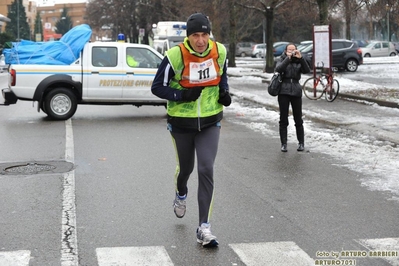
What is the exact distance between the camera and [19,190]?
8602mm

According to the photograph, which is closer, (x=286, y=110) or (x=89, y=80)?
(x=286, y=110)

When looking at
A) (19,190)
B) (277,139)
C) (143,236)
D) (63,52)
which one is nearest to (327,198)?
(143,236)

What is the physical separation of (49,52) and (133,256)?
11.3 metres

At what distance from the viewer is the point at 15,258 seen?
582 cm

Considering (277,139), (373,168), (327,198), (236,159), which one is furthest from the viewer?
(277,139)

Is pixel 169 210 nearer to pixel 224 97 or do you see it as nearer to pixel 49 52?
pixel 224 97

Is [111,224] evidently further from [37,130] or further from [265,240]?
[37,130]

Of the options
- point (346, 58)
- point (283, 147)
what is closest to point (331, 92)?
point (283, 147)

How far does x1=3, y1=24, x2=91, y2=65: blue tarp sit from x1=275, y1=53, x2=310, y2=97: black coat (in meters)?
6.36

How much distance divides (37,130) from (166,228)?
27.2ft

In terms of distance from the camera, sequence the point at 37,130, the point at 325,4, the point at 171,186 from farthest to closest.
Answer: the point at 325,4 < the point at 37,130 < the point at 171,186

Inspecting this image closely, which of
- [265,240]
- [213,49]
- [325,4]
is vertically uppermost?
[325,4]

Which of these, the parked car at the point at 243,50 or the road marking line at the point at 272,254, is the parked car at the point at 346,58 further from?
the parked car at the point at 243,50

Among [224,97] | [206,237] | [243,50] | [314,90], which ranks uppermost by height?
[243,50]
